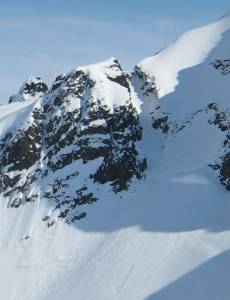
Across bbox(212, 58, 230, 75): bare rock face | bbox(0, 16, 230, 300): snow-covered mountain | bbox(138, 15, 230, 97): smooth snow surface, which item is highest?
bbox(138, 15, 230, 97): smooth snow surface

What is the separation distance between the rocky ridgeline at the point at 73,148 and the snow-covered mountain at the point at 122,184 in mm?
208

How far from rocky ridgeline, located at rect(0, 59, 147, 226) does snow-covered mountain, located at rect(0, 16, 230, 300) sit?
0.68ft

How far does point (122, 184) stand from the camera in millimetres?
103062

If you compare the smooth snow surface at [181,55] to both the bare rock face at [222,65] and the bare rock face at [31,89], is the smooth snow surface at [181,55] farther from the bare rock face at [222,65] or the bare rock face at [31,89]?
the bare rock face at [31,89]

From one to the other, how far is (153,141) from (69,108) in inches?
662

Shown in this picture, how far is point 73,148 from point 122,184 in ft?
39.0

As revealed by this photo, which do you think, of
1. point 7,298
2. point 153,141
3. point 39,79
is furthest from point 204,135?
point 39,79

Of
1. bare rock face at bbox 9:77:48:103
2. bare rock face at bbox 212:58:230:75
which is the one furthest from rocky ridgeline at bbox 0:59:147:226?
bare rock face at bbox 9:77:48:103

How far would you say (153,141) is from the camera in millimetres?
110000

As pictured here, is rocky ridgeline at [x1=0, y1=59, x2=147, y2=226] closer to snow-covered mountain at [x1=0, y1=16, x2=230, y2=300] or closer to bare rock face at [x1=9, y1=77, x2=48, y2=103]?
snow-covered mountain at [x1=0, y1=16, x2=230, y2=300]

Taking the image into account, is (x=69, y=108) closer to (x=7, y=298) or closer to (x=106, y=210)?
(x=106, y=210)

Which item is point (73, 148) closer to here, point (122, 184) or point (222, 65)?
point (122, 184)

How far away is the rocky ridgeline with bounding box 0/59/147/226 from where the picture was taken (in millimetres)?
104000

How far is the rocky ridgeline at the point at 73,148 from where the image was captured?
10400 centimetres
